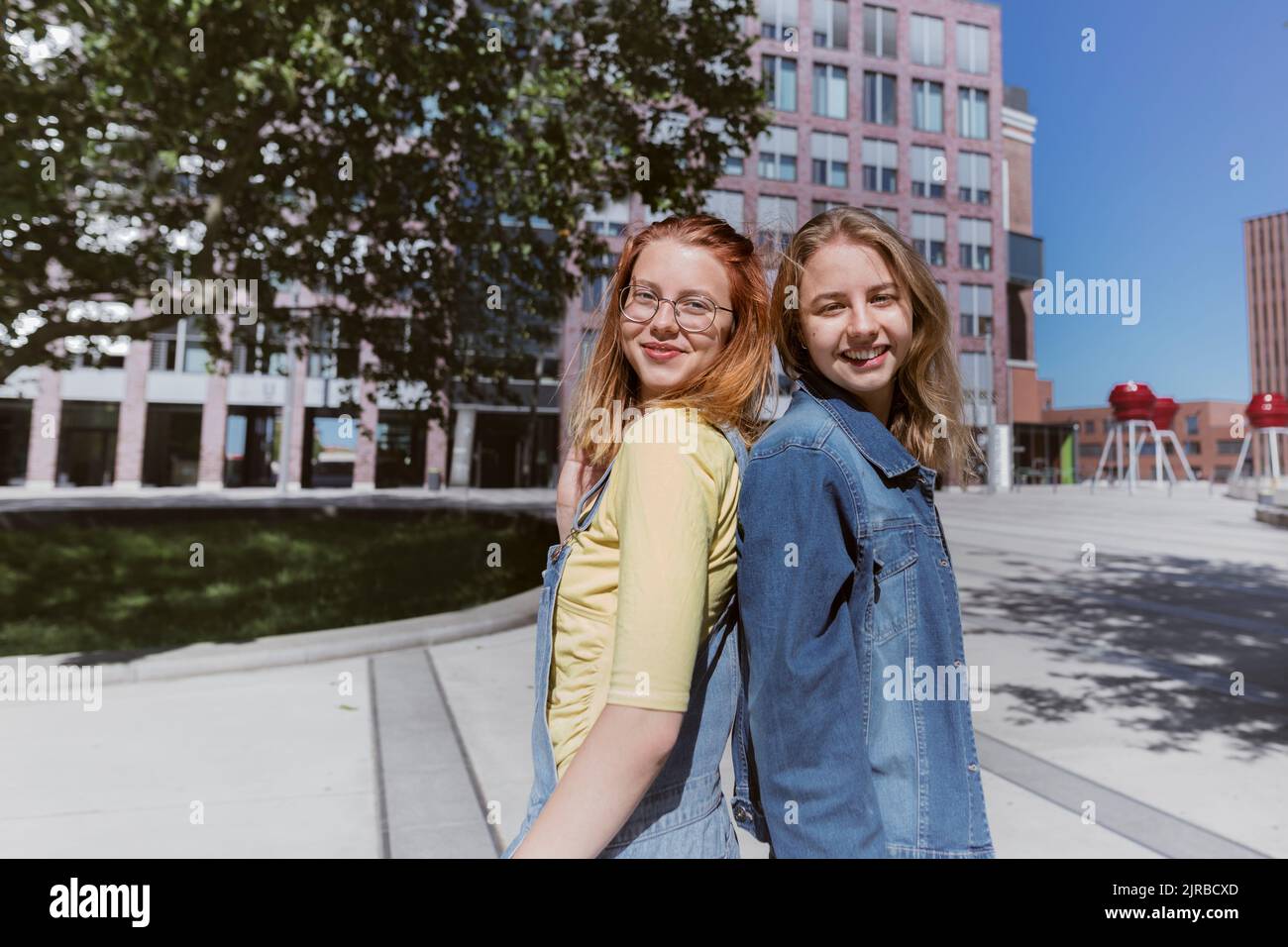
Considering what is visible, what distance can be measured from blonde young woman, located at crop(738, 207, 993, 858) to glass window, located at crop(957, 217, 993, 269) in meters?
51.3

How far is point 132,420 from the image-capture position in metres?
36.5

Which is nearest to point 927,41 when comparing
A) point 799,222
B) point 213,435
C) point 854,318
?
point 799,222

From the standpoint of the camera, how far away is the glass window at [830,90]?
44.8m

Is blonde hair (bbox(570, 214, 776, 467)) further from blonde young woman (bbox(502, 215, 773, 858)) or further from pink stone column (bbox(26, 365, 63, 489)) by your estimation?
pink stone column (bbox(26, 365, 63, 489))

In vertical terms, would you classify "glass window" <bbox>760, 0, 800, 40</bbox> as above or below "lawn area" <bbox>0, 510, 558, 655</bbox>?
above

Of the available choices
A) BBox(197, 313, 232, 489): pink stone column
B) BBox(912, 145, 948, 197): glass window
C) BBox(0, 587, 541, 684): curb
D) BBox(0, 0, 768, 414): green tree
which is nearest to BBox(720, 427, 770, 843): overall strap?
BBox(0, 587, 541, 684): curb

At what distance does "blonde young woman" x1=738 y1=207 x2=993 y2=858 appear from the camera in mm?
1151

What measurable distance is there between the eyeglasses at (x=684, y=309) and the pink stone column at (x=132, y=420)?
41347 millimetres

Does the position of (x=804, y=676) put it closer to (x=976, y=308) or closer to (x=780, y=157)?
(x=780, y=157)

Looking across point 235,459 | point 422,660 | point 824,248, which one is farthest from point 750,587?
point 235,459

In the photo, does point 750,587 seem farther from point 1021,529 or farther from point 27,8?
point 1021,529

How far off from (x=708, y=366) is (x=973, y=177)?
53055 millimetres

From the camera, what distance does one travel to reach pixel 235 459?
38.2 m
